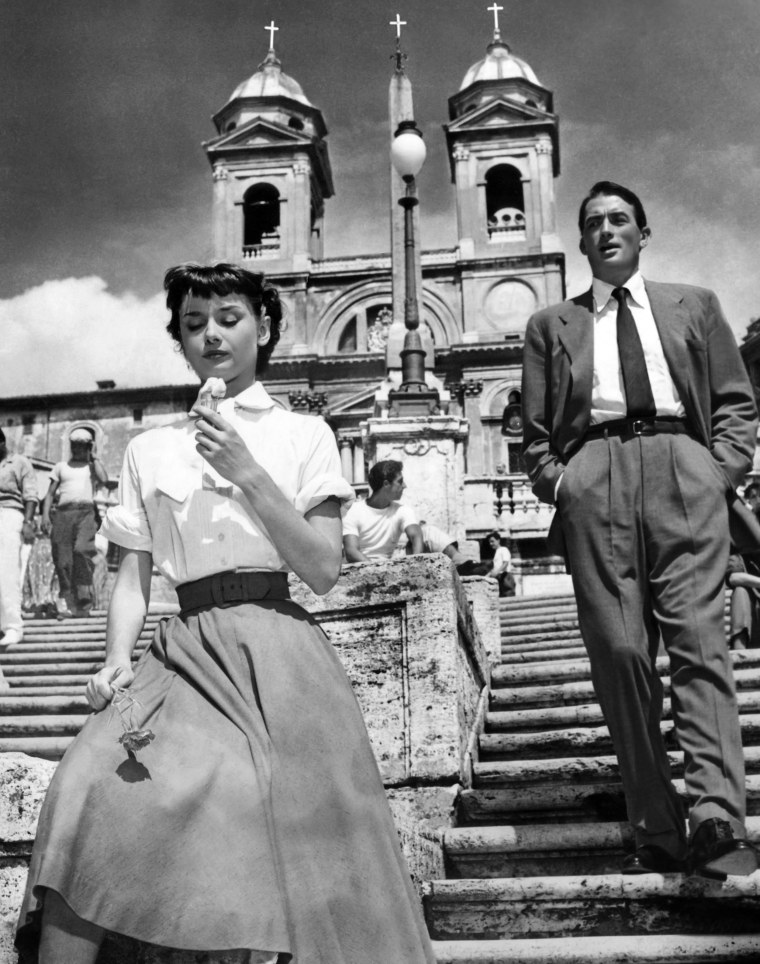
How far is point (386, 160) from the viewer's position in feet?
118

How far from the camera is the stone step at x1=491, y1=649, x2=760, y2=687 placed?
5.00 m

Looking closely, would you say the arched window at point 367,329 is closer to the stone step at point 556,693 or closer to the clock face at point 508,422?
the clock face at point 508,422

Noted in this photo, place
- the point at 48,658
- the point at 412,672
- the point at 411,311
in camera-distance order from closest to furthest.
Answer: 1. the point at 412,672
2. the point at 48,658
3. the point at 411,311

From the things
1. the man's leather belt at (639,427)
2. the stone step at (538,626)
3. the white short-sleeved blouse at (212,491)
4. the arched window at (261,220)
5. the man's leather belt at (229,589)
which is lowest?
the stone step at (538,626)

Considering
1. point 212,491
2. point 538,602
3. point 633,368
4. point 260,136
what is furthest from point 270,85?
point 212,491

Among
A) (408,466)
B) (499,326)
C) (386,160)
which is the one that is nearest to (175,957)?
(408,466)

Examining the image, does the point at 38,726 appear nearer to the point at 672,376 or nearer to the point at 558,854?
the point at 558,854

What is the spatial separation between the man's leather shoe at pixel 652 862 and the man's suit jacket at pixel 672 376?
1.09 metres

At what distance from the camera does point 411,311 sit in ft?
45.0

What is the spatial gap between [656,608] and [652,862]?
73 cm

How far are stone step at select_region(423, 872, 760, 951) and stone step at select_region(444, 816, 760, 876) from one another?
0.85 ft

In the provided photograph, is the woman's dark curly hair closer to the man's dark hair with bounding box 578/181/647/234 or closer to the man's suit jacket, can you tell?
the man's suit jacket

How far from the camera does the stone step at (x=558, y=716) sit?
14.3 feet

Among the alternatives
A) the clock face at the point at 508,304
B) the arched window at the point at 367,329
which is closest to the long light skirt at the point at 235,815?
the clock face at the point at 508,304
